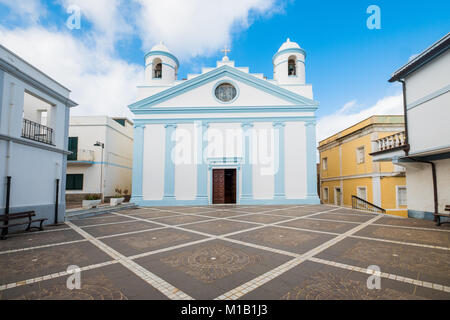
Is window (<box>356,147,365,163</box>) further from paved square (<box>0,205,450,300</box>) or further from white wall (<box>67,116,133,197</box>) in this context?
white wall (<box>67,116,133,197</box>)

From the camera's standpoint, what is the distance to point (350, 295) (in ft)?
9.39

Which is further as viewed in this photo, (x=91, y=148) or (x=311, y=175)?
(x=91, y=148)

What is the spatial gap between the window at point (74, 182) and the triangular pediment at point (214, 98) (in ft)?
23.8

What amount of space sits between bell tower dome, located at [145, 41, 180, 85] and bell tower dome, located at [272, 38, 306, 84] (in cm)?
900

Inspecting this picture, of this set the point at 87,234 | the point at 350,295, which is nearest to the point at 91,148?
the point at 87,234

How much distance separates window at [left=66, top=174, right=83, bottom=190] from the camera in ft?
56.4

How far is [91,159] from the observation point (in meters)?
17.3

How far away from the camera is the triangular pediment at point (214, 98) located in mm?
16297

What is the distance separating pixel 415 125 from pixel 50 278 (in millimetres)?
12254

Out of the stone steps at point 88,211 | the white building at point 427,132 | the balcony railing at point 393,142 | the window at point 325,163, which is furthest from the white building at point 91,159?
the window at point 325,163

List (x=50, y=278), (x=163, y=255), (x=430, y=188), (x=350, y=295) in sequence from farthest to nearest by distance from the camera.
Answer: (x=430, y=188) → (x=163, y=255) → (x=50, y=278) → (x=350, y=295)

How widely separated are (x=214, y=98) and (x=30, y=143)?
11741 millimetres

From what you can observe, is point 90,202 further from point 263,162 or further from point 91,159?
point 263,162
